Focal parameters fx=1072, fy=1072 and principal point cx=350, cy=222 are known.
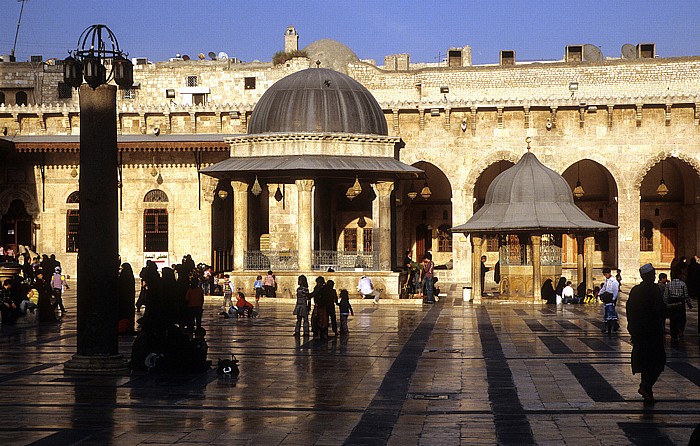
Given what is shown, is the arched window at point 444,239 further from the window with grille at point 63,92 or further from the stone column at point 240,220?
the window with grille at point 63,92

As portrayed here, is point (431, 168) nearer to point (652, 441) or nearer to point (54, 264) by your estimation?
point (54, 264)

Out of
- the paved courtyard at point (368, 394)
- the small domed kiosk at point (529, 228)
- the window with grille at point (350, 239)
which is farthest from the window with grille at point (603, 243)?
the paved courtyard at point (368, 394)

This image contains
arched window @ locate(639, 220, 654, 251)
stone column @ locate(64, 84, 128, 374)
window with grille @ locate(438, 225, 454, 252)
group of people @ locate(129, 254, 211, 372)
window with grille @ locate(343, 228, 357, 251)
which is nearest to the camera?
stone column @ locate(64, 84, 128, 374)

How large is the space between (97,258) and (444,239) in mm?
35370

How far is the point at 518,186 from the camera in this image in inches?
1230

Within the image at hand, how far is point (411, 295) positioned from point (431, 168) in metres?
16.4

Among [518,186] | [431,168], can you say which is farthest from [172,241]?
[518,186]

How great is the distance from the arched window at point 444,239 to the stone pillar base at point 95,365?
114 feet

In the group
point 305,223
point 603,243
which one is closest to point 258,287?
point 305,223

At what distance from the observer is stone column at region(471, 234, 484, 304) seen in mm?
30547

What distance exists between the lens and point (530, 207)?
30.5 m

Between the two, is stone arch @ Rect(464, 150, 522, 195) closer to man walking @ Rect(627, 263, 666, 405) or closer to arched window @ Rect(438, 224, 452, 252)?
arched window @ Rect(438, 224, 452, 252)

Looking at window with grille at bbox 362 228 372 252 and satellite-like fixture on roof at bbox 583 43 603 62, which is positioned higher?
satellite-like fixture on roof at bbox 583 43 603 62

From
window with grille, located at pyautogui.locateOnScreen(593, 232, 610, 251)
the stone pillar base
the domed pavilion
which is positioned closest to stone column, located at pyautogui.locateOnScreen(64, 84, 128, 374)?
the stone pillar base
